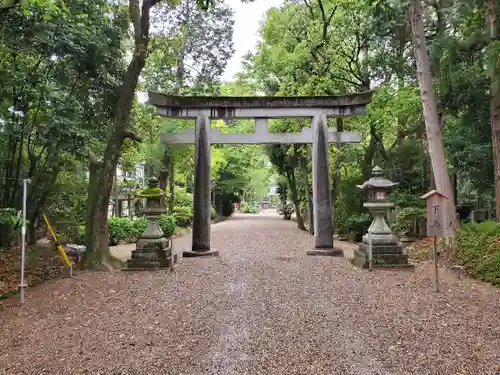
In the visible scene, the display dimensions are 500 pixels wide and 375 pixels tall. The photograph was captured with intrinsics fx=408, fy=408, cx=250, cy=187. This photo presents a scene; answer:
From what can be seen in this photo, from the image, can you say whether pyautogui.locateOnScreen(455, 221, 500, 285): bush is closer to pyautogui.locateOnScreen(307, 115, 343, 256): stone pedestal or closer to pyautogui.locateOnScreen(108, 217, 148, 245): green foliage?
pyautogui.locateOnScreen(307, 115, 343, 256): stone pedestal

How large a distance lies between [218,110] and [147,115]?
16.3ft

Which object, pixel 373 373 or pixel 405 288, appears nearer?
pixel 373 373

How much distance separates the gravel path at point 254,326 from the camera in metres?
4.14

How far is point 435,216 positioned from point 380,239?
2.29m

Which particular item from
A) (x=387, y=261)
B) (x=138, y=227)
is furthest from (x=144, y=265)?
(x=138, y=227)

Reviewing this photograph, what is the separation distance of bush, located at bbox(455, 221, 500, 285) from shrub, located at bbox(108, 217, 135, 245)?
12.3 meters

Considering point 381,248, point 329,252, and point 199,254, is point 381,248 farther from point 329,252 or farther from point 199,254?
point 199,254

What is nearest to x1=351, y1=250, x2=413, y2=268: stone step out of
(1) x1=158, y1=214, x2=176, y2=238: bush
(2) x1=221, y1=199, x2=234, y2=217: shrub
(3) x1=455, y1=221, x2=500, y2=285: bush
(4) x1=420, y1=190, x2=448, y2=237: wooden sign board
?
(3) x1=455, y1=221, x2=500, y2=285: bush

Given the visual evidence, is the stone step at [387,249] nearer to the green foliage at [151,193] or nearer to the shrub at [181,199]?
the green foliage at [151,193]

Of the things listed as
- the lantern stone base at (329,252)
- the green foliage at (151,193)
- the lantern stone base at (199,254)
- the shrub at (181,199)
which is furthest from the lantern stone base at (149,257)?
the shrub at (181,199)

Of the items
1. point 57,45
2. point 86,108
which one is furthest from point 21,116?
point 57,45

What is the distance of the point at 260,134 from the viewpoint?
451 inches

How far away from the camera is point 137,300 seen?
22.0 feet

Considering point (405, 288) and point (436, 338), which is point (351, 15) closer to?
point (405, 288)
